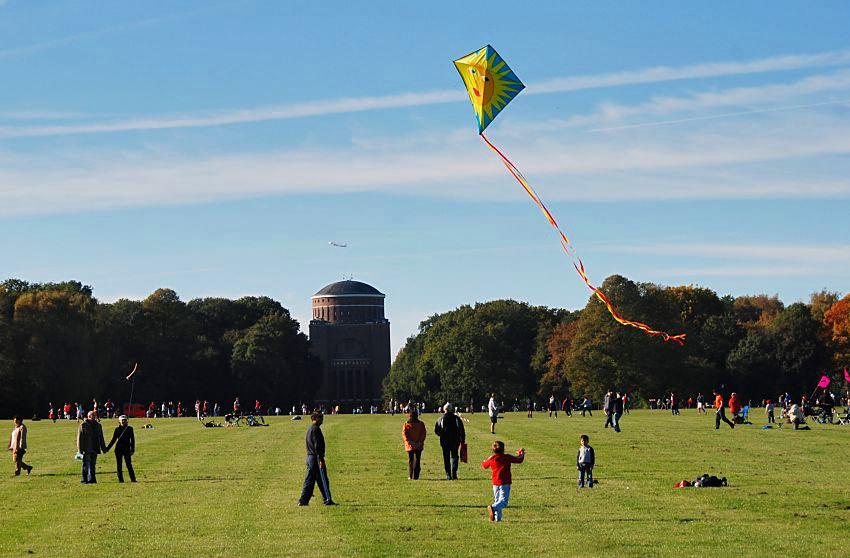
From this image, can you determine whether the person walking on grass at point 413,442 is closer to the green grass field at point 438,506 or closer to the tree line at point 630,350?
the green grass field at point 438,506

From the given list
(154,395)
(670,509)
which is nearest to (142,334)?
(154,395)

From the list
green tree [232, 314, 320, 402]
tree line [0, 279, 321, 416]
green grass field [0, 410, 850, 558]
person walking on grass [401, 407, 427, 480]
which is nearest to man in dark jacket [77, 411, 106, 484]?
green grass field [0, 410, 850, 558]

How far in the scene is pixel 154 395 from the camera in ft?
488

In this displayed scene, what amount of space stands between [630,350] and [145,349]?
60.1m

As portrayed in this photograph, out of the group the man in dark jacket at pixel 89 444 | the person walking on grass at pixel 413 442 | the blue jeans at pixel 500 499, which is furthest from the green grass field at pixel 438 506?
the man in dark jacket at pixel 89 444

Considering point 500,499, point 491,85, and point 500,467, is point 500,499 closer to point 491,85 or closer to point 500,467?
point 500,467

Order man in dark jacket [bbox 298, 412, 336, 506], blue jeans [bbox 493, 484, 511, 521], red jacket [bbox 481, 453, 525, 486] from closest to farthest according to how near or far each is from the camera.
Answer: blue jeans [bbox 493, 484, 511, 521] → red jacket [bbox 481, 453, 525, 486] → man in dark jacket [bbox 298, 412, 336, 506]

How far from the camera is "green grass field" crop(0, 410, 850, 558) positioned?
21.5 m

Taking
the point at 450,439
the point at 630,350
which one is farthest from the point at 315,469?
the point at 630,350

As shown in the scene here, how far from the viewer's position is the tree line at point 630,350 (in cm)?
11906

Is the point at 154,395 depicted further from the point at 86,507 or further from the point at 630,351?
the point at 86,507

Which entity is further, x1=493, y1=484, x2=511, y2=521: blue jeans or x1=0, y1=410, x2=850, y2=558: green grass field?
x1=493, y1=484, x2=511, y2=521: blue jeans

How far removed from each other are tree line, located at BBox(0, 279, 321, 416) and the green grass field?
78.3 meters

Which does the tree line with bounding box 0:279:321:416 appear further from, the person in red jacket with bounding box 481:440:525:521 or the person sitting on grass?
the person in red jacket with bounding box 481:440:525:521
